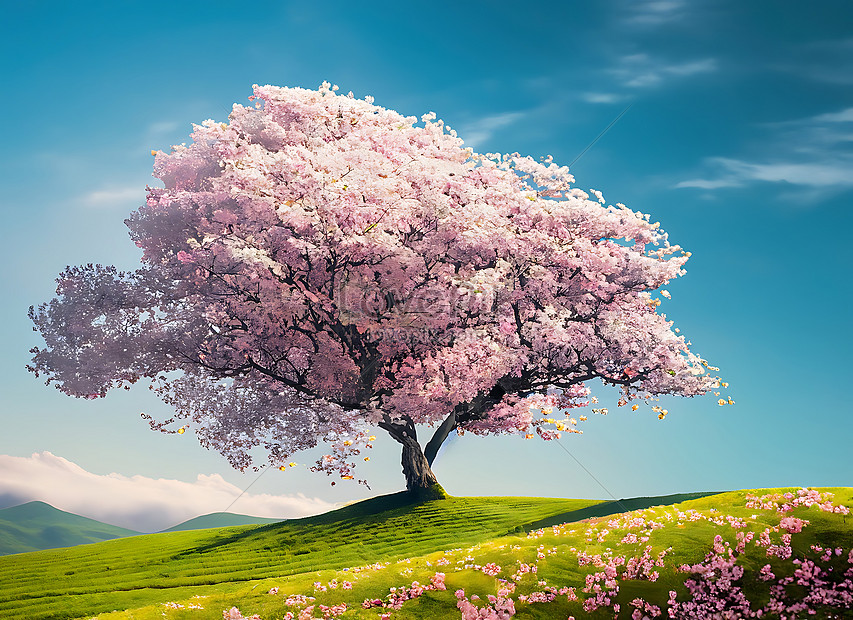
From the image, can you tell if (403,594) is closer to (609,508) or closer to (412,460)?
(609,508)

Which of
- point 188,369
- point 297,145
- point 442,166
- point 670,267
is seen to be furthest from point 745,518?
point 188,369

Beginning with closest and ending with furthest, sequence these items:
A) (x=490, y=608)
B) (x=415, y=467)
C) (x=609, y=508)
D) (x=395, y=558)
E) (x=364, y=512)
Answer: (x=490, y=608) → (x=395, y=558) → (x=609, y=508) → (x=364, y=512) → (x=415, y=467)

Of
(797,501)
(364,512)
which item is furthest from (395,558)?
(797,501)

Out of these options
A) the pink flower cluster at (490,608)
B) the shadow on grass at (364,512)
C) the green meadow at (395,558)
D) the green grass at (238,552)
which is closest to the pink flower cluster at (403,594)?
the green meadow at (395,558)

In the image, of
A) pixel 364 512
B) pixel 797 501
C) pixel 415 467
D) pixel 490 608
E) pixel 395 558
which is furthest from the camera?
pixel 415 467

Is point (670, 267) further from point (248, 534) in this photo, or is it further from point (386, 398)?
point (248, 534)

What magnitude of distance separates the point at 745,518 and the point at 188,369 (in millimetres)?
13767

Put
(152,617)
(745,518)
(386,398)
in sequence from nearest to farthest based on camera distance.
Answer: (152,617) → (745,518) → (386,398)

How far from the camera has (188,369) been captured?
18.2 m

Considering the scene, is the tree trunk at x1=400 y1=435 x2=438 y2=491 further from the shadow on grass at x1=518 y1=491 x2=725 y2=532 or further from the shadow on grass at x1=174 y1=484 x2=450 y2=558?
the shadow on grass at x1=518 y1=491 x2=725 y2=532

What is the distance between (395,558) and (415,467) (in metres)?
5.86

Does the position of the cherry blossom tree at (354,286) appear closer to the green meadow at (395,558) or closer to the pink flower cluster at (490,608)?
the green meadow at (395,558)

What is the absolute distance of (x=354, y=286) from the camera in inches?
619

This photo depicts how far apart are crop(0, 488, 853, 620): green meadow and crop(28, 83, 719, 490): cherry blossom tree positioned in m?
2.87
